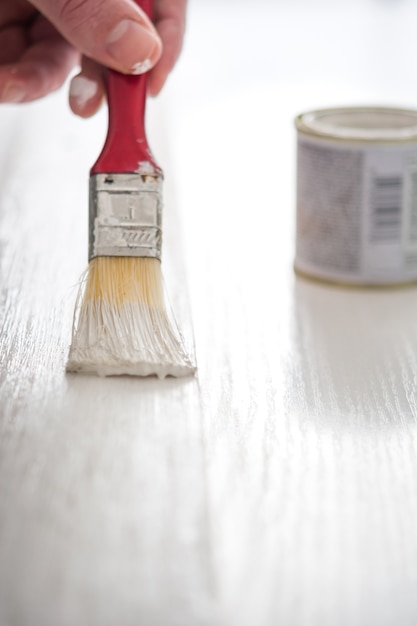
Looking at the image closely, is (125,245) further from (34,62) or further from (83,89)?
(34,62)

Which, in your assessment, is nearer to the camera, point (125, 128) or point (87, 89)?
point (125, 128)

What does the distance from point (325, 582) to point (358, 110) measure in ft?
1.95

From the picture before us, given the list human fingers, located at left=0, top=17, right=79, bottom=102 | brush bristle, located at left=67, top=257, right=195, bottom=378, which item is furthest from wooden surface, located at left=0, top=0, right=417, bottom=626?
human fingers, located at left=0, top=17, right=79, bottom=102

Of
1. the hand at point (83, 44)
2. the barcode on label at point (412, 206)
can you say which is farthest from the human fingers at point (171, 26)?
the barcode on label at point (412, 206)

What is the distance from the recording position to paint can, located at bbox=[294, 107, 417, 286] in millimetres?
926

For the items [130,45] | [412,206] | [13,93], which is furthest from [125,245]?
[13,93]

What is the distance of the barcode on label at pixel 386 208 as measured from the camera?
0.93 m

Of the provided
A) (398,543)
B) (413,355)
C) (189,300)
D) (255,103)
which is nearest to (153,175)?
(189,300)

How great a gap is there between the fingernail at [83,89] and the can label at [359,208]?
20 cm

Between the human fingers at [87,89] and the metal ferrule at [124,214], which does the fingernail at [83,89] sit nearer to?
the human fingers at [87,89]

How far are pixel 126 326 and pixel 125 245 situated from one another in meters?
0.08

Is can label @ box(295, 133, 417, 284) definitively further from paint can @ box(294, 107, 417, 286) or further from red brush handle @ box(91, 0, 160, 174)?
red brush handle @ box(91, 0, 160, 174)

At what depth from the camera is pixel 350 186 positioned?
0.94m

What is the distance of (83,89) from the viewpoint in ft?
3.18
